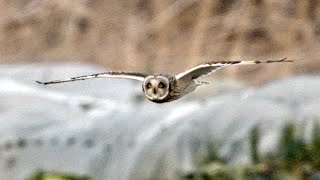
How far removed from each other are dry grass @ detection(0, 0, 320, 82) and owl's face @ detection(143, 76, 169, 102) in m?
3.43

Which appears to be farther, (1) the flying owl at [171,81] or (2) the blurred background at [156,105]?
(2) the blurred background at [156,105]

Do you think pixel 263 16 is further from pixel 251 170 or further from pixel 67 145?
pixel 251 170

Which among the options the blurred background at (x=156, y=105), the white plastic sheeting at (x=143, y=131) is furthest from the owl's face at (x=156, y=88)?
the white plastic sheeting at (x=143, y=131)

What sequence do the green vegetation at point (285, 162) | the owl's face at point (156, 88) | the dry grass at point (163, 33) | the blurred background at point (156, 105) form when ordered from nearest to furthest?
the owl's face at point (156, 88), the green vegetation at point (285, 162), the blurred background at point (156, 105), the dry grass at point (163, 33)

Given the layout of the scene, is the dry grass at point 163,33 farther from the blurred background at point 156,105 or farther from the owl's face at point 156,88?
the owl's face at point 156,88

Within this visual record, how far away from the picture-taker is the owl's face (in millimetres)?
822

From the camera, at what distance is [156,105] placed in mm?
3377

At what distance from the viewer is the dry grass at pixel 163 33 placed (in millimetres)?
4562

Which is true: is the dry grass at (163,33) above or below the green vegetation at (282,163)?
above

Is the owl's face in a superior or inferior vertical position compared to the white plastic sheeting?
inferior

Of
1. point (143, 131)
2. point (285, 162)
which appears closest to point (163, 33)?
point (143, 131)

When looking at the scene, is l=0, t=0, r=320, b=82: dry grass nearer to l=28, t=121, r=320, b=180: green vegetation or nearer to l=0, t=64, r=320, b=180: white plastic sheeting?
l=0, t=64, r=320, b=180: white plastic sheeting

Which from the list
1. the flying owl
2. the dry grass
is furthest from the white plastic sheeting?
the flying owl

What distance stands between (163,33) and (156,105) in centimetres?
162
